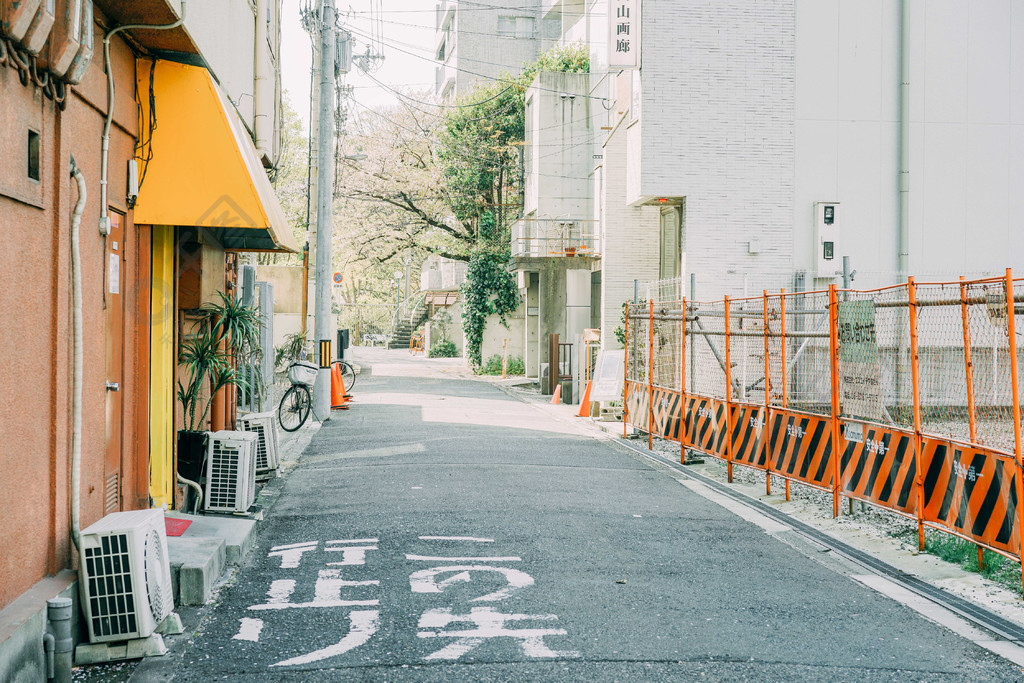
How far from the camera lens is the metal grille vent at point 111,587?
521 cm

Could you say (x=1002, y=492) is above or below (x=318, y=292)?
below

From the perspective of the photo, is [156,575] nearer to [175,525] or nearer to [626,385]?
[175,525]

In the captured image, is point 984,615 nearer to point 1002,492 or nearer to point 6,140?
point 1002,492

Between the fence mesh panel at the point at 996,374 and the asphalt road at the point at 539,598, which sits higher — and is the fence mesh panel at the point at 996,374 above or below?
above

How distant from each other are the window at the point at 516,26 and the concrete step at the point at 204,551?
5248 centimetres

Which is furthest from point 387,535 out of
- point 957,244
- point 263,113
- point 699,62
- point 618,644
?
point 957,244

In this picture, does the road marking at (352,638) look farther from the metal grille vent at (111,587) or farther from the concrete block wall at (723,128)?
the concrete block wall at (723,128)

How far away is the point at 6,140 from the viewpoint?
4.77 metres

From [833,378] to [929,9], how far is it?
1439 cm

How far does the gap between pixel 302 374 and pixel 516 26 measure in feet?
147

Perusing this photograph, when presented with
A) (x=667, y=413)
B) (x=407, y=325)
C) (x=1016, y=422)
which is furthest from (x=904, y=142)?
(x=407, y=325)

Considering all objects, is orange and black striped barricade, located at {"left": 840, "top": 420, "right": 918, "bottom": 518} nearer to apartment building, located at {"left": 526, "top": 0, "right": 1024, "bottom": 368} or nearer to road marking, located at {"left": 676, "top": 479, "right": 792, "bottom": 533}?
road marking, located at {"left": 676, "top": 479, "right": 792, "bottom": 533}

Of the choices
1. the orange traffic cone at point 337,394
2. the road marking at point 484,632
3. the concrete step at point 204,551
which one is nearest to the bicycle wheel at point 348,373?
the orange traffic cone at point 337,394

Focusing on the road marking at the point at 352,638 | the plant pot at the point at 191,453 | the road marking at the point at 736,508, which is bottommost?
the road marking at the point at 736,508
